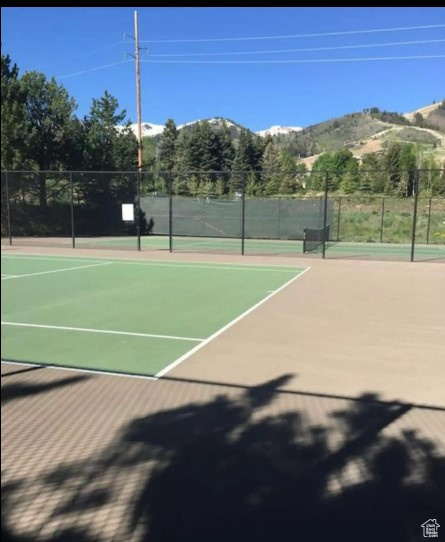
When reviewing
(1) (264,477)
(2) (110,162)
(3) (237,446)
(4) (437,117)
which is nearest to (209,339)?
(3) (237,446)

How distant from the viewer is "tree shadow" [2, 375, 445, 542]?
98.9 inches

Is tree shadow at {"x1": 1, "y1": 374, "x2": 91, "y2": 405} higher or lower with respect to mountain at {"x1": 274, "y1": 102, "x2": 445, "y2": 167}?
lower

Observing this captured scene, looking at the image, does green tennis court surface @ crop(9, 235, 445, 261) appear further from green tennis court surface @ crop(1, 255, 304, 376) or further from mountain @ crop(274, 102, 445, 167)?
mountain @ crop(274, 102, 445, 167)

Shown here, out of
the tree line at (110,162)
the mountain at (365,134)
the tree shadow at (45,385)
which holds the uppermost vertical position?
the mountain at (365,134)

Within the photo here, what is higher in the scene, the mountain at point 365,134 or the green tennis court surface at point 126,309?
the mountain at point 365,134

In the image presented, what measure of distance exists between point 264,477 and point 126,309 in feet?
18.3

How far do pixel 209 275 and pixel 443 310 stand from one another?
6.01m

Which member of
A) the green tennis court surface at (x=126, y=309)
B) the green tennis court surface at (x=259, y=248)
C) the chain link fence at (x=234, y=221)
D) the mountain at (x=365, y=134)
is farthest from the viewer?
the mountain at (x=365, y=134)

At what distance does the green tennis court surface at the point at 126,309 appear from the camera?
5367 millimetres

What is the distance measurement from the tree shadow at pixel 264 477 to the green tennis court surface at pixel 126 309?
1020mm

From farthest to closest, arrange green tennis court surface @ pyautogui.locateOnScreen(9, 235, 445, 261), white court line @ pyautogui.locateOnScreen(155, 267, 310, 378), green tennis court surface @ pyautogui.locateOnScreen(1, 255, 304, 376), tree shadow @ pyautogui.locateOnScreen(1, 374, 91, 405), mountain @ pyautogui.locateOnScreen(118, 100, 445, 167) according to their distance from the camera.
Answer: mountain @ pyautogui.locateOnScreen(118, 100, 445, 167)
green tennis court surface @ pyautogui.locateOnScreen(9, 235, 445, 261)
green tennis court surface @ pyautogui.locateOnScreen(1, 255, 304, 376)
white court line @ pyautogui.locateOnScreen(155, 267, 310, 378)
tree shadow @ pyautogui.locateOnScreen(1, 374, 91, 405)

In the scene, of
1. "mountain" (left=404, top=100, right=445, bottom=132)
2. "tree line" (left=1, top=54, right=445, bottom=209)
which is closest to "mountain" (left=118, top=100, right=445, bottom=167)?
"mountain" (left=404, top=100, right=445, bottom=132)

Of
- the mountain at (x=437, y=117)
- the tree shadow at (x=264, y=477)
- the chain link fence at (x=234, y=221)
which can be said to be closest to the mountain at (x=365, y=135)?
the mountain at (x=437, y=117)

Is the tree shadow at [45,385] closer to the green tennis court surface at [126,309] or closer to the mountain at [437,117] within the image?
the green tennis court surface at [126,309]
